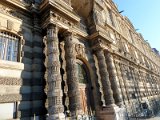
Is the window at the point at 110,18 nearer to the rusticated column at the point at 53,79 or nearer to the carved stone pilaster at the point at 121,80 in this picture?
the carved stone pilaster at the point at 121,80

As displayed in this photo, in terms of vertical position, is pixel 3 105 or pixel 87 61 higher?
pixel 87 61

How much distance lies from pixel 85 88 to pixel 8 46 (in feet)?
21.4

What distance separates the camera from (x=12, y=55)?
720 centimetres

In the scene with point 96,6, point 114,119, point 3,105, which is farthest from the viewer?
point 96,6

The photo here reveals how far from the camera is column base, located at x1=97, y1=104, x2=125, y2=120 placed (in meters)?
10.4

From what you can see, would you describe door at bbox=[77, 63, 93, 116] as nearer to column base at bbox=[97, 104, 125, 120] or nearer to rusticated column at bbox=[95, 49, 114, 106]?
column base at bbox=[97, 104, 125, 120]

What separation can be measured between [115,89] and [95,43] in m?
4.49

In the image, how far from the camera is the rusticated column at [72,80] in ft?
26.0

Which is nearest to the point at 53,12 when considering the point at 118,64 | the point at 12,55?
the point at 12,55

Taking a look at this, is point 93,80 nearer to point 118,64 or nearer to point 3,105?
point 118,64

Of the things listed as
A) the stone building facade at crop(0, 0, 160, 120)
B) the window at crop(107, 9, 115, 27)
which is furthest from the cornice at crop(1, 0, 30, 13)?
the window at crop(107, 9, 115, 27)

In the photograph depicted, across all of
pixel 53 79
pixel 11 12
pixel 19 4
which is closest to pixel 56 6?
pixel 19 4

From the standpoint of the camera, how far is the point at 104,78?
39.0 feet

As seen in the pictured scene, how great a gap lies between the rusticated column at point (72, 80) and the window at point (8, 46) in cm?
305
